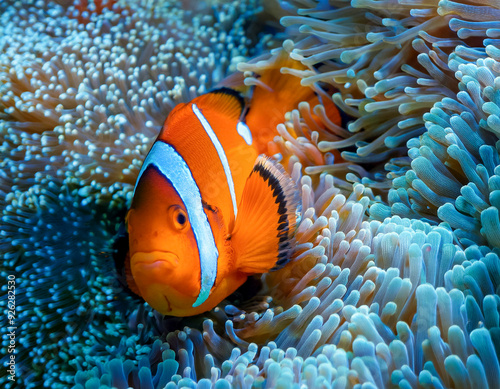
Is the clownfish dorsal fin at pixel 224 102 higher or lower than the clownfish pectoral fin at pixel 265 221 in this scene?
higher

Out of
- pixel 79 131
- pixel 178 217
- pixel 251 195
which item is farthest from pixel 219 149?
pixel 79 131

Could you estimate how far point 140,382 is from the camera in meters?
0.76

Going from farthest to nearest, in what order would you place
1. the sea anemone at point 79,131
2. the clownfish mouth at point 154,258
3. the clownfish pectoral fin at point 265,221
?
the sea anemone at point 79,131 < the clownfish pectoral fin at point 265,221 < the clownfish mouth at point 154,258

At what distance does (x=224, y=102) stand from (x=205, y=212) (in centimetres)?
35

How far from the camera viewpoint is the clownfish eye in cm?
69

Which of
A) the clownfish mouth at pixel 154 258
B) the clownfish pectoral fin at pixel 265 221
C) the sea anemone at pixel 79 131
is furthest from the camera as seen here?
the sea anemone at pixel 79 131

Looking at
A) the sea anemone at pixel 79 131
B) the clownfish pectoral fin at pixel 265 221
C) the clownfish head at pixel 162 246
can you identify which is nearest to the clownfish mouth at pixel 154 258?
the clownfish head at pixel 162 246

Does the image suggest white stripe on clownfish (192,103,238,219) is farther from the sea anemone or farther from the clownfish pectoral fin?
the sea anemone

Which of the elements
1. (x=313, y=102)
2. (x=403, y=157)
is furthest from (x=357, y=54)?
(x=403, y=157)

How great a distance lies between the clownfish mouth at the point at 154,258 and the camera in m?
0.65

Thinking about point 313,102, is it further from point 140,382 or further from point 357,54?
point 140,382

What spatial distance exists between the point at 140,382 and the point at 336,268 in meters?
0.43

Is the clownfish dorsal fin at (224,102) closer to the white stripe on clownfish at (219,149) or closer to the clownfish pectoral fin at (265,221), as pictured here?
the white stripe on clownfish at (219,149)

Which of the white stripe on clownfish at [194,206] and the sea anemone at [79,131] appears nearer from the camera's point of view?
the white stripe on clownfish at [194,206]
